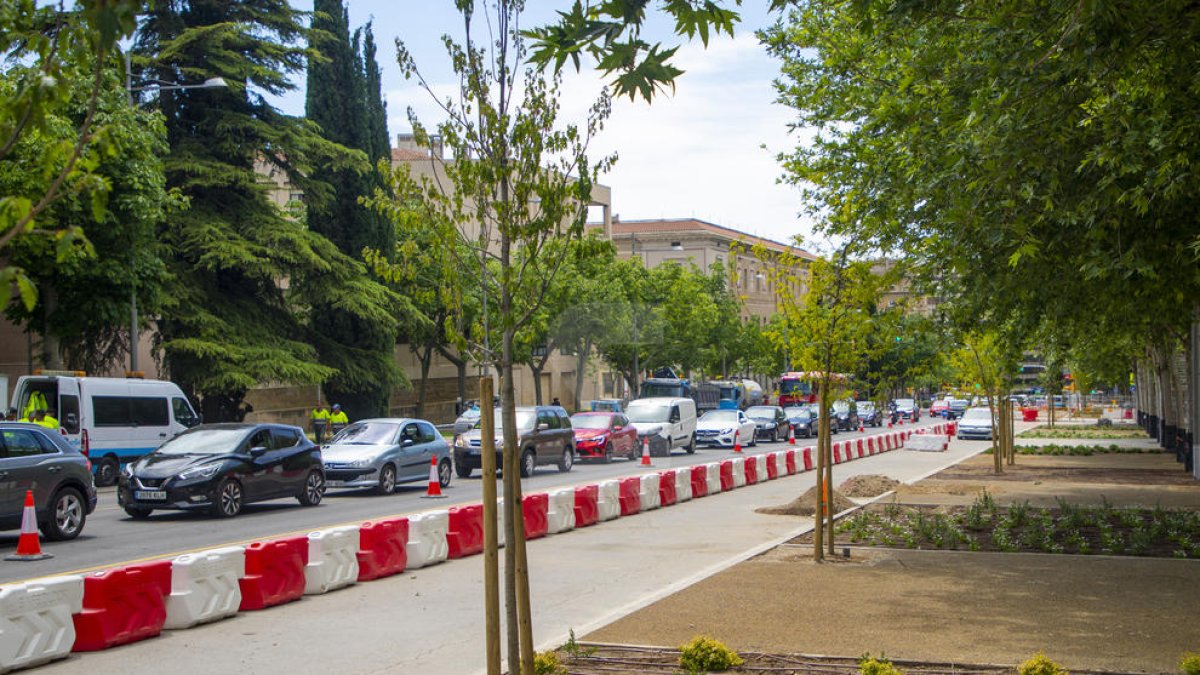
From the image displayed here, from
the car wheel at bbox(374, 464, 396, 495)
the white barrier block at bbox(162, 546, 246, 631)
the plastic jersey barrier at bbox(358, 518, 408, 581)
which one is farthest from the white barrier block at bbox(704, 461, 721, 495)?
the white barrier block at bbox(162, 546, 246, 631)

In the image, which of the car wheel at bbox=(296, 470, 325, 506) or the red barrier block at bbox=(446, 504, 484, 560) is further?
the car wheel at bbox=(296, 470, 325, 506)

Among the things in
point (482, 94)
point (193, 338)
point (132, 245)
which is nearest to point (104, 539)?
point (482, 94)

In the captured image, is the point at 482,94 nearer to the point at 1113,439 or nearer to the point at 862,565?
the point at 862,565

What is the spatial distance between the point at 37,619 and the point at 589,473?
853 inches

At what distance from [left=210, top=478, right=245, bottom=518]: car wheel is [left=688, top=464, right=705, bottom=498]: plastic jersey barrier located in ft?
27.7

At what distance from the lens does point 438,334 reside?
5841 centimetres

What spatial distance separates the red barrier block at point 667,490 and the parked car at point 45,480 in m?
9.40

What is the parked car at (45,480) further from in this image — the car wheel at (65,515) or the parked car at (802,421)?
the parked car at (802,421)

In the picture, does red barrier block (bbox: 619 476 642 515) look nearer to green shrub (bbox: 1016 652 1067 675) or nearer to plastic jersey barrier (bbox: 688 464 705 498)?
plastic jersey barrier (bbox: 688 464 705 498)

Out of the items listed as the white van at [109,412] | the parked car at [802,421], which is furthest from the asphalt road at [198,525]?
the parked car at [802,421]

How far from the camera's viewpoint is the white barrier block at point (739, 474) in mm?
25925

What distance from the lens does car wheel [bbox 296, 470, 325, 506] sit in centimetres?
2097

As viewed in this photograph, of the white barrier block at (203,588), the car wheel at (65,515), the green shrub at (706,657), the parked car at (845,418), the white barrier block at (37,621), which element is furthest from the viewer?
the parked car at (845,418)

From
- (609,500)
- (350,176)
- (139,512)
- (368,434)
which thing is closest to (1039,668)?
(609,500)
